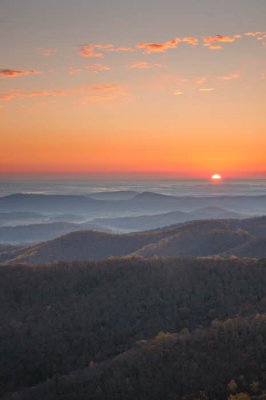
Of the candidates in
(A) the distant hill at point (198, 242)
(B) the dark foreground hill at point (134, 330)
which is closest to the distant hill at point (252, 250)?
(A) the distant hill at point (198, 242)

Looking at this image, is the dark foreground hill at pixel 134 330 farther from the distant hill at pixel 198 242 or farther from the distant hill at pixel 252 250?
the distant hill at pixel 198 242

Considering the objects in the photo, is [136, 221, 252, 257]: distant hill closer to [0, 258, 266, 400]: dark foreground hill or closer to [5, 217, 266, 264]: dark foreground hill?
[5, 217, 266, 264]: dark foreground hill

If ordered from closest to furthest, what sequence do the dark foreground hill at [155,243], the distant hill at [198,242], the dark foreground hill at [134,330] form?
the dark foreground hill at [134,330] → the distant hill at [198,242] → the dark foreground hill at [155,243]

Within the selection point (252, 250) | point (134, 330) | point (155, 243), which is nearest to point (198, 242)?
point (155, 243)

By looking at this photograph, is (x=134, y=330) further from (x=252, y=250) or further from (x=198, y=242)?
(x=198, y=242)

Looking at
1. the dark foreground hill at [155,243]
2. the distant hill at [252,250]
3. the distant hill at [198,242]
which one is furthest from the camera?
the dark foreground hill at [155,243]

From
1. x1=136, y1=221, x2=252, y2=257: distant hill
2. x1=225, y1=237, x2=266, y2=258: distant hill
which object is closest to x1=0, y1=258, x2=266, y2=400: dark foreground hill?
x1=225, y1=237, x2=266, y2=258: distant hill

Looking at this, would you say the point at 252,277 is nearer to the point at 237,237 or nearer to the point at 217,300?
the point at 217,300
